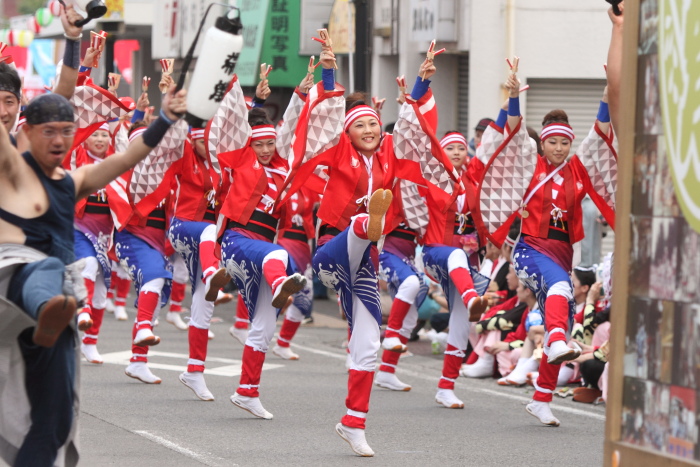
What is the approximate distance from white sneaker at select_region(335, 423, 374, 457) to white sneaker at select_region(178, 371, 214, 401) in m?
2.39

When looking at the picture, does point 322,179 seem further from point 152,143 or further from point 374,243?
point 152,143

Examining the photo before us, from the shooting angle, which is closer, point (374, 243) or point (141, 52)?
point (374, 243)

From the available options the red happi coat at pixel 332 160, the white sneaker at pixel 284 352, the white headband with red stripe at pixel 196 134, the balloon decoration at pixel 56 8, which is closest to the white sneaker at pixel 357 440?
the red happi coat at pixel 332 160

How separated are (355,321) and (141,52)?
31882 mm

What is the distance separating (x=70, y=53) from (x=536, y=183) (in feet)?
13.5

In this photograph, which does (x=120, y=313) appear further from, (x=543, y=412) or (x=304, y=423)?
(x=543, y=412)

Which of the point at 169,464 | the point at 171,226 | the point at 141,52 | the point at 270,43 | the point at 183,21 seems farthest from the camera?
the point at 141,52

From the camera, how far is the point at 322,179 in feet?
32.3

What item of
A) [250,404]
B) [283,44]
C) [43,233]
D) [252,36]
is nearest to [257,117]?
[250,404]

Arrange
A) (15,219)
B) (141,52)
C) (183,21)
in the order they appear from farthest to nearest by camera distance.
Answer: (141,52) → (183,21) → (15,219)

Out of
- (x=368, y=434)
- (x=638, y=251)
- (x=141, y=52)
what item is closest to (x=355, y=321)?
(x=368, y=434)

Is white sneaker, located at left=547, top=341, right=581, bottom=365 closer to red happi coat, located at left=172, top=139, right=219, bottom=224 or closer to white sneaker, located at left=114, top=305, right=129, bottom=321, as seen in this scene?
red happi coat, located at left=172, top=139, right=219, bottom=224

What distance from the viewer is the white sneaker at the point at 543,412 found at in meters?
9.42

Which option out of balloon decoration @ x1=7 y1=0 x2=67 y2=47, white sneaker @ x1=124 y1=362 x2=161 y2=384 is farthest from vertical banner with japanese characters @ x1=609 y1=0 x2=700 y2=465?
balloon decoration @ x1=7 y1=0 x2=67 y2=47
